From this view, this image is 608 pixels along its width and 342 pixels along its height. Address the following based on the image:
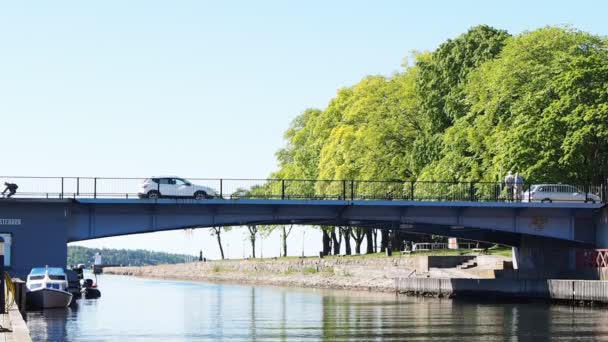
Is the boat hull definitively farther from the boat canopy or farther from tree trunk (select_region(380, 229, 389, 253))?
tree trunk (select_region(380, 229, 389, 253))

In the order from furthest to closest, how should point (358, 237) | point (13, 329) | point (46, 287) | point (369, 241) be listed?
point (358, 237)
point (369, 241)
point (46, 287)
point (13, 329)

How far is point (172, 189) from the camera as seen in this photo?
86688 mm

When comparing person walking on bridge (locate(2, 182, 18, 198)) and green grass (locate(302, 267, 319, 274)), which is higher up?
person walking on bridge (locate(2, 182, 18, 198))

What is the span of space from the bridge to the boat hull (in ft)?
6.48

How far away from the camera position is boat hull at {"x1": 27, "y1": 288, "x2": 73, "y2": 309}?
81.5m

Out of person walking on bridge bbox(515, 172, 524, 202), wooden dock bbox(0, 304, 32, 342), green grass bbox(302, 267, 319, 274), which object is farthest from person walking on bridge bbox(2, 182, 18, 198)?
green grass bbox(302, 267, 319, 274)

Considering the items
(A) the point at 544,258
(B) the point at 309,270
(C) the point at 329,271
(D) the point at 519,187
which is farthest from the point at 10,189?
(B) the point at 309,270

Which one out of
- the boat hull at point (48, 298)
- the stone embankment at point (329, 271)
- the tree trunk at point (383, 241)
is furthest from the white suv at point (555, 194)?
the tree trunk at point (383, 241)

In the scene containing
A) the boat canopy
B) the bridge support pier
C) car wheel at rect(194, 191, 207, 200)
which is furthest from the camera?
the bridge support pier

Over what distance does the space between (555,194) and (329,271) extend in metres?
41.8

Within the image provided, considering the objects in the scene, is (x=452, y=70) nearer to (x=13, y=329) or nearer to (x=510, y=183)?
(x=510, y=183)

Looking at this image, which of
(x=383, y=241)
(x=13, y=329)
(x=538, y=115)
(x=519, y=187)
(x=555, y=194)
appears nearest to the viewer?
(x=13, y=329)

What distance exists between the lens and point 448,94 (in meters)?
119

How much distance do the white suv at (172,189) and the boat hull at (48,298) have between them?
24.1 feet
